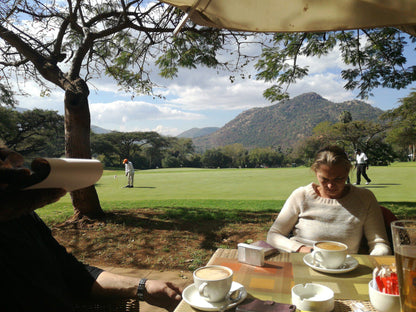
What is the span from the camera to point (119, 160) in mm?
58656

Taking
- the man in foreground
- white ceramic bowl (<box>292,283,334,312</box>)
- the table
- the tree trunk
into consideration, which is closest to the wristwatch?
the man in foreground

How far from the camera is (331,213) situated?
214 centimetres

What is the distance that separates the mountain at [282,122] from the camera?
126m

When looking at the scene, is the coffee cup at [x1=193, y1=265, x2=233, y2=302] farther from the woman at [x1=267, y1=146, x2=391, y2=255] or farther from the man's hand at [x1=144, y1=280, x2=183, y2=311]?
the woman at [x1=267, y1=146, x2=391, y2=255]

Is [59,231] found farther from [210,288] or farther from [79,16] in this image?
[210,288]

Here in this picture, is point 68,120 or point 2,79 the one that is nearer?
point 68,120

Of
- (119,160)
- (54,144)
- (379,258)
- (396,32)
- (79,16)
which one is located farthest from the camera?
(119,160)

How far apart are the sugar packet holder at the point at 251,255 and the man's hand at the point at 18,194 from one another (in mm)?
1028

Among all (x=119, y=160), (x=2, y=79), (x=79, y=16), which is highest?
(x=79, y=16)

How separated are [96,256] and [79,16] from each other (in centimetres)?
524

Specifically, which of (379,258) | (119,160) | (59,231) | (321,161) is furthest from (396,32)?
(119,160)

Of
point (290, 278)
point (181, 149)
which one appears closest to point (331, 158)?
point (290, 278)

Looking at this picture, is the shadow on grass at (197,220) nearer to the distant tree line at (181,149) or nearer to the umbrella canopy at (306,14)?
the umbrella canopy at (306,14)

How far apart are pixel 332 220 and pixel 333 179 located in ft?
0.96
